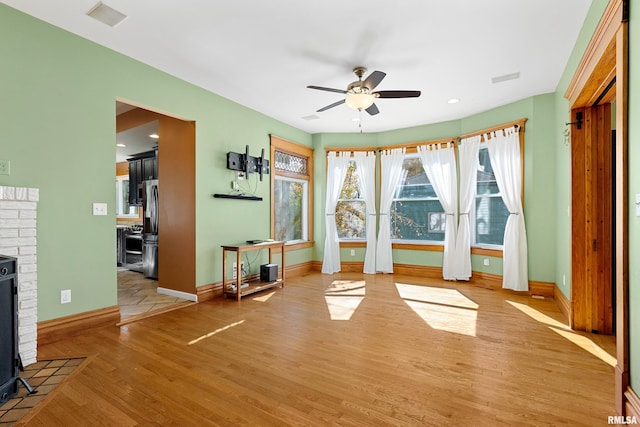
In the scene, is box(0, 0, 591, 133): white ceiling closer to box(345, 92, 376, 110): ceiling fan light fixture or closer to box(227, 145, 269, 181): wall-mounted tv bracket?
box(345, 92, 376, 110): ceiling fan light fixture

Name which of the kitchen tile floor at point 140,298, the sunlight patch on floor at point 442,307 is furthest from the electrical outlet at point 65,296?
the sunlight patch on floor at point 442,307

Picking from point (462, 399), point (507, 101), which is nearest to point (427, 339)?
point (462, 399)

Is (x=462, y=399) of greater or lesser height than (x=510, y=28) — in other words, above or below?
below

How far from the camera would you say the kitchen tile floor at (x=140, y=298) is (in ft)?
12.2

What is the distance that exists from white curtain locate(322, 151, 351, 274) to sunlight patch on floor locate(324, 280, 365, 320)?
2.60ft

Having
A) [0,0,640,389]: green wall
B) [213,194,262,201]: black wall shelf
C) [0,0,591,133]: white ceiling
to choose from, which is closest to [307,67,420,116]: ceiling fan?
[0,0,591,133]: white ceiling

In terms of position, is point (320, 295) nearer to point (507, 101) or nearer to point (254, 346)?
point (254, 346)

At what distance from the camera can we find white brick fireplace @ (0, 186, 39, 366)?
2436mm

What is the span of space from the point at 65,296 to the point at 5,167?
1246 millimetres

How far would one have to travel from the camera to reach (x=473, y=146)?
524 cm

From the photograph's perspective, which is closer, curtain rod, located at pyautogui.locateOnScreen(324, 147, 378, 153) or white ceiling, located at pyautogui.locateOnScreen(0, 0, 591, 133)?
white ceiling, located at pyautogui.locateOnScreen(0, 0, 591, 133)

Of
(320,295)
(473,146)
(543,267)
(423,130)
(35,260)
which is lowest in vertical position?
(320,295)

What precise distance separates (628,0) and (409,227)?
181 inches

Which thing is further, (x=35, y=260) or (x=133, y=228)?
(x=133, y=228)
